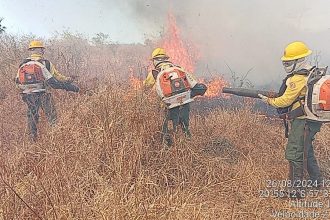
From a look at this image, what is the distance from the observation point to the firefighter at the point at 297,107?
3.88 meters

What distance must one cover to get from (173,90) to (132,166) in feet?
5.62

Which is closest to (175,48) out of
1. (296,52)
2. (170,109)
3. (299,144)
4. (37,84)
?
(37,84)

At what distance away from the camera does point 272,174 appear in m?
4.33

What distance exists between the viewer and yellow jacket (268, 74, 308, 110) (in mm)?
3834

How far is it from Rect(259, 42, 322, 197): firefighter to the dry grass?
1.37 ft

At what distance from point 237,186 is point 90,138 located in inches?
71.2

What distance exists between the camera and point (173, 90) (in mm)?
4949

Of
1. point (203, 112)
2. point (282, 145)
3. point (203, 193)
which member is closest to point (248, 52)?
point (203, 112)

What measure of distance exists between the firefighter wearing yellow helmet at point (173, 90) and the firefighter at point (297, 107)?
1433 mm

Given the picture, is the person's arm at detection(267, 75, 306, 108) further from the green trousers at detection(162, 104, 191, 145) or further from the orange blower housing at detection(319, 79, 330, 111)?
the green trousers at detection(162, 104, 191, 145)

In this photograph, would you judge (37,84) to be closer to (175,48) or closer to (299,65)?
Answer: (299,65)

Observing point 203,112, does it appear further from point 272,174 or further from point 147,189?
point 147,189

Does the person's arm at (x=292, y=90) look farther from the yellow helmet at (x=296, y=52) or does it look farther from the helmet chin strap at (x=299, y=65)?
the yellow helmet at (x=296, y=52)

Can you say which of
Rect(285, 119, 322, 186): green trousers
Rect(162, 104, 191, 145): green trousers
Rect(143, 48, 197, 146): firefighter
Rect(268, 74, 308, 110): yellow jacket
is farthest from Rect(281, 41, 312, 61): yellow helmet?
Rect(162, 104, 191, 145): green trousers
